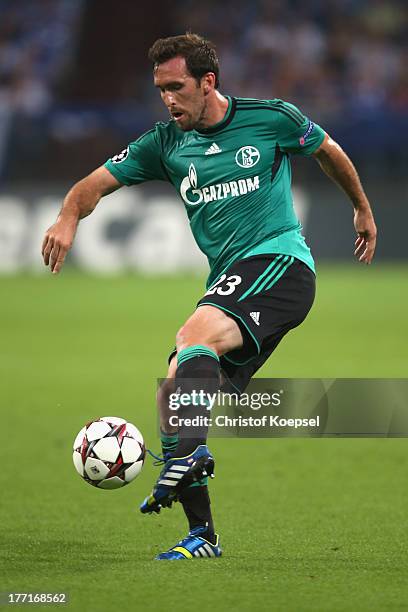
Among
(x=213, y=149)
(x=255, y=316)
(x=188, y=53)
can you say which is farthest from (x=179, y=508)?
(x=188, y=53)

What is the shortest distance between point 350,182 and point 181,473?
1.87m

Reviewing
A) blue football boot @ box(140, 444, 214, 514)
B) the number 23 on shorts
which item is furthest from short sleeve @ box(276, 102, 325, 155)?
blue football boot @ box(140, 444, 214, 514)

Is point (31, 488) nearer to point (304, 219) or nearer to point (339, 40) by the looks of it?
point (304, 219)

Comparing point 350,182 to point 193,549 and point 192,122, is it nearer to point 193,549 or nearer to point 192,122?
point 192,122

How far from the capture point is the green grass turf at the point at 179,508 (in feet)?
14.8

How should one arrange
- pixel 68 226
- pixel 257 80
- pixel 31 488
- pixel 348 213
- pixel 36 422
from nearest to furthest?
pixel 68 226 < pixel 31 488 < pixel 36 422 < pixel 348 213 < pixel 257 80

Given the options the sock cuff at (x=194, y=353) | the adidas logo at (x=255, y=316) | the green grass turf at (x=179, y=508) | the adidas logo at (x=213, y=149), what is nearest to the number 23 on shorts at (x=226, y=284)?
the adidas logo at (x=255, y=316)

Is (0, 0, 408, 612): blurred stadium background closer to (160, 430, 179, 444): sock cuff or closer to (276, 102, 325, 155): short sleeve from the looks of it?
(160, 430, 179, 444): sock cuff

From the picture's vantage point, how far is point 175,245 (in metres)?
21.7

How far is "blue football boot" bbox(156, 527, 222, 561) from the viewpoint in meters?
5.06

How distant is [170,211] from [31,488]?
1487 cm

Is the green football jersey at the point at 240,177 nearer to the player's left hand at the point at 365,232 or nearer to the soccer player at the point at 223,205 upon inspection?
the soccer player at the point at 223,205

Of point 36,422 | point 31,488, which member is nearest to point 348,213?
point 36,422

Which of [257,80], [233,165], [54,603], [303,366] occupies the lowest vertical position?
[54,603]
